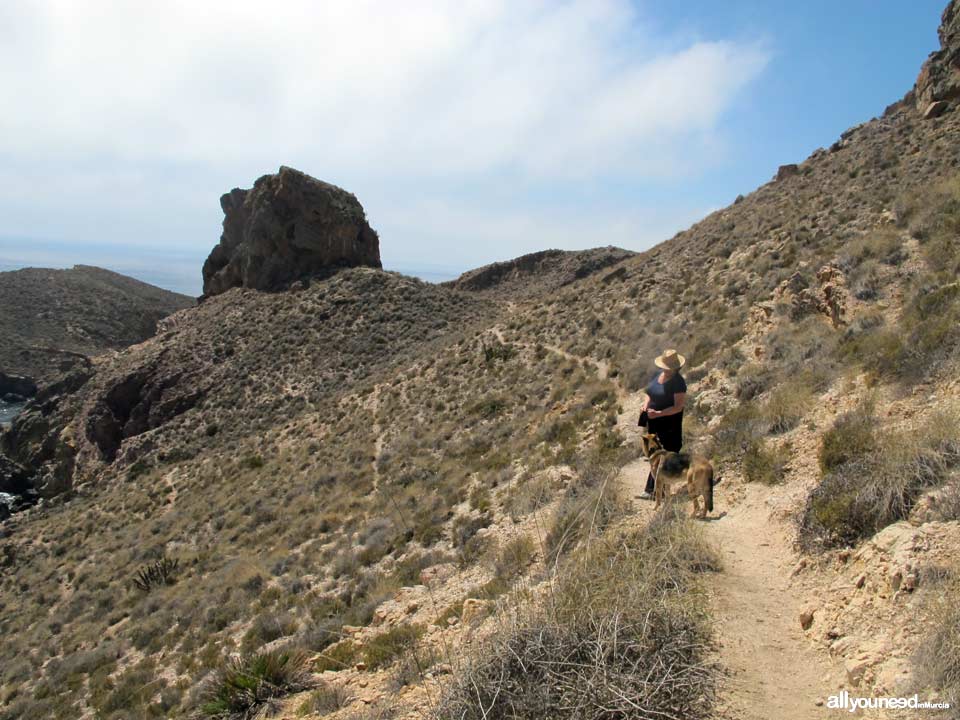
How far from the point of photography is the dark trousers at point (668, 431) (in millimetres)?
6738

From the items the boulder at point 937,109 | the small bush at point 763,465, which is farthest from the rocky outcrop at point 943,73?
the small bush at point 763,465

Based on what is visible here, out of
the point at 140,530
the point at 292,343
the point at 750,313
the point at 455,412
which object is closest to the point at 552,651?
the point at 750,313

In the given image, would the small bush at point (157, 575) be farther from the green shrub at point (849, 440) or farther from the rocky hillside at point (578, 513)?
the green shrub at point (849, 440)

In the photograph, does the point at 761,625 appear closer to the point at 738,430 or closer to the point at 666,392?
the point at 666,392

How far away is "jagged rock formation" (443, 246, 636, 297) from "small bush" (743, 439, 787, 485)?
140 feet

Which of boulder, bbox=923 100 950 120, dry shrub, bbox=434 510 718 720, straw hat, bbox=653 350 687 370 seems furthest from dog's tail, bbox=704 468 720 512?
boulder, bbox=923 100 950 120

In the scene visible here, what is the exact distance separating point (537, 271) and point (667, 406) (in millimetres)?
49974

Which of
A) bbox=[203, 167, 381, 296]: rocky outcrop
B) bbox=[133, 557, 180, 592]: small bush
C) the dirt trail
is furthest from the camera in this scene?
bbox=[203, 167, 381, 296]: rocky outcrop

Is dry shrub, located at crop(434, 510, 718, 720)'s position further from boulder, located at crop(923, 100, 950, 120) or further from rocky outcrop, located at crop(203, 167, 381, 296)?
rocky outcrop, located at crop(203, 167, 381, 296)

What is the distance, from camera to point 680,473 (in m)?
6.83

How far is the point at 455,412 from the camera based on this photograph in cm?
1900

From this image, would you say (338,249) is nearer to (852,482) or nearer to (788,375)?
(788,375)

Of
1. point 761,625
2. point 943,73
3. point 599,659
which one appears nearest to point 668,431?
point 761,625

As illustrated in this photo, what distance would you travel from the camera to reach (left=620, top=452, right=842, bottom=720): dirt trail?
3268 millimetres
